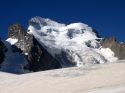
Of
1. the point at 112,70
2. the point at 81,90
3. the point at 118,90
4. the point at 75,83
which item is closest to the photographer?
the point at 118,90

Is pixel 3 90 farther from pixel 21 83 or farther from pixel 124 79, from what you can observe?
pixel 124 79

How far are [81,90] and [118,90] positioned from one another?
6.17 feet

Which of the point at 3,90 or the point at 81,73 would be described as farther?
the point at 81,73

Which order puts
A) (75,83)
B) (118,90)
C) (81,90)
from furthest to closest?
(75,83), (81,90), (118,90)

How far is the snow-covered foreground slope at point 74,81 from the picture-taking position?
49.6 ft

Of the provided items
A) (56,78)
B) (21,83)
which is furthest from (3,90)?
(56,78)

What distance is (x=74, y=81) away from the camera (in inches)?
656

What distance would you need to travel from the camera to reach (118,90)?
13.7 metres

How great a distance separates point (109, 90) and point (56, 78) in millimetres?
4169

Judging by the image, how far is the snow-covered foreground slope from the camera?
15.1 meters

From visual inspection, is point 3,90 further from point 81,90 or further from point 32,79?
point 81,90

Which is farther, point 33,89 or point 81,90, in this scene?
point 33,89

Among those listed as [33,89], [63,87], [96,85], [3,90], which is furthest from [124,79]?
[3,90]

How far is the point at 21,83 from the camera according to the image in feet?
58.1
